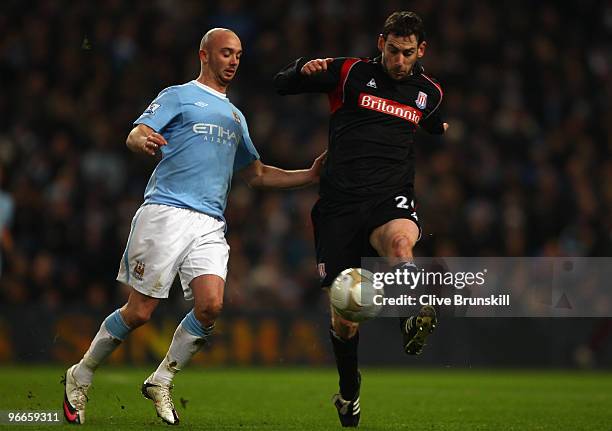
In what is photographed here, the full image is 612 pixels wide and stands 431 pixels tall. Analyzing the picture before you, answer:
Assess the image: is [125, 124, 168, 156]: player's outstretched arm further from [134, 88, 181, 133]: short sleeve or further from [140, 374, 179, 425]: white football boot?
[140, 374, 179, 425]: white football boot

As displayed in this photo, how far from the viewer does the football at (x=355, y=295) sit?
652 cm

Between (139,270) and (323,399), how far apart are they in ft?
9.97

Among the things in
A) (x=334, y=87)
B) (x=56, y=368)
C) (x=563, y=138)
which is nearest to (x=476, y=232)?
(x=563, y=138)

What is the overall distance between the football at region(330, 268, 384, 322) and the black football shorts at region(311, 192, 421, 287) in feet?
1.05

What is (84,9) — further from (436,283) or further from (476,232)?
(436,283)

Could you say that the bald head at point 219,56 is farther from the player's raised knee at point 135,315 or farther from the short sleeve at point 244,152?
the player's raised knee at point 135,315

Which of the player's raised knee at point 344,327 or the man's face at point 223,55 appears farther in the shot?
the man's face at point 223,55

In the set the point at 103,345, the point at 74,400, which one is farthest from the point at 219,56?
the point at 74,400

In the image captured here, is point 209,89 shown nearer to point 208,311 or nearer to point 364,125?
point 364,125

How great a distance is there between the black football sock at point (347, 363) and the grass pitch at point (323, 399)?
0.82 feet

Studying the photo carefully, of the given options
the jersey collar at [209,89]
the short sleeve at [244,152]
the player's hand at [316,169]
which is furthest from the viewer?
the player's hand at [316,169]

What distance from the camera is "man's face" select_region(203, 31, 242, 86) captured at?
7.07 m

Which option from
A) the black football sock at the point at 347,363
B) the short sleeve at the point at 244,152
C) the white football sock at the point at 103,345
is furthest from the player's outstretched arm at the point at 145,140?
the black football sock at the point at 347,363

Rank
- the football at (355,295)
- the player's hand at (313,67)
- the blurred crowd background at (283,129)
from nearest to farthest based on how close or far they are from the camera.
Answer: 1. the football at (355,295)
2. the player's hand at (313,67)
3. the blurred crowd background at (283,129)
